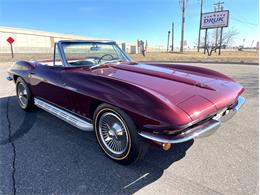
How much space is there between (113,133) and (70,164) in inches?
24.8

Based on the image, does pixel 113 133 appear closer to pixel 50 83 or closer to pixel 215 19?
pixel 50 83

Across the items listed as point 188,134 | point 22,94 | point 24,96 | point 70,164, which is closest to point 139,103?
point 188,134

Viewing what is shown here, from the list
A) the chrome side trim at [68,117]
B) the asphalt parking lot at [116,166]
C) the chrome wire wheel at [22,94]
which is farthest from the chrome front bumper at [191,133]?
the chrome wire wheel at [22,94]

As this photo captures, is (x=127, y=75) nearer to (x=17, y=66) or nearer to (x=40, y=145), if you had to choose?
(x=40, y=145)

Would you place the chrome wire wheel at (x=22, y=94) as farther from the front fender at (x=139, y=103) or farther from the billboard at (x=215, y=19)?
the billboard at (x=215, y=19)

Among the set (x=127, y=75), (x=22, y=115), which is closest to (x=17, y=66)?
(x=22, y=115)

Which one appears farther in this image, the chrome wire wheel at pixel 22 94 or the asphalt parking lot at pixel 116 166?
the chrome wire wheel at pixel 22 94

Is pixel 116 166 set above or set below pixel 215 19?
below

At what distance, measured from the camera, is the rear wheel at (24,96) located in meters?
4.25

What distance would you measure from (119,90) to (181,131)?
2.62 ft

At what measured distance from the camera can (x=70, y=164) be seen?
102 inches

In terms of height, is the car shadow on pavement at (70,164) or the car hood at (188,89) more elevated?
the car hood at (188,89)

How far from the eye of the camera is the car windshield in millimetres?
3734

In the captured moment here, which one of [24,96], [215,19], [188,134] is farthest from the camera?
[215,19]
